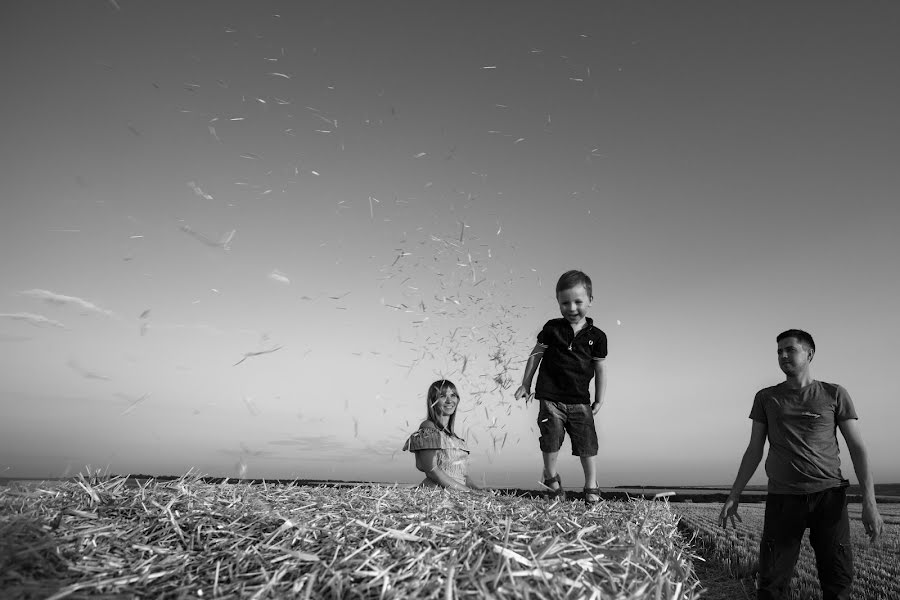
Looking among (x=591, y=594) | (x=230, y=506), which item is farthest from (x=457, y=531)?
(x=230, y=506)

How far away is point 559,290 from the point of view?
5.82m

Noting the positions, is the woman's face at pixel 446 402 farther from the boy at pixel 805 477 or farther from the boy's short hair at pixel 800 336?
the boy's short hair at pixel 800 336

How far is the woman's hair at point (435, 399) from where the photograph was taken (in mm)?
5758

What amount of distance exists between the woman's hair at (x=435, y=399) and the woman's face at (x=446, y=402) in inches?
0.8

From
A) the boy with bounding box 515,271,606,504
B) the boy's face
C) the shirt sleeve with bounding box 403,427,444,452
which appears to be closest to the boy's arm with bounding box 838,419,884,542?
the boy with bounding box 515,271,606,504

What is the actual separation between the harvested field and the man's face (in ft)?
6.06

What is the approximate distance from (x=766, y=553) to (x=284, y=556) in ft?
13.4

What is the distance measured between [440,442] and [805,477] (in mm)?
3160

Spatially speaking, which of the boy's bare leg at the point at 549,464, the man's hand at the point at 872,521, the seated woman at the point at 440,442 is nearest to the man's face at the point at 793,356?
the man's hand at the point at 872,521

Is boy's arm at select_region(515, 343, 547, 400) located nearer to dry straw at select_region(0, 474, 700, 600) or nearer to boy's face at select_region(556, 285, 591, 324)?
boy's face at select_region(556, 285, 591, 324)

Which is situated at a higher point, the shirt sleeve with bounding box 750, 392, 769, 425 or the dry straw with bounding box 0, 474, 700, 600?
the shirt sleeve with bounding box 750, 392, 769, 425

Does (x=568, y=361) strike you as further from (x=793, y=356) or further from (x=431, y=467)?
(x=793, y=356)

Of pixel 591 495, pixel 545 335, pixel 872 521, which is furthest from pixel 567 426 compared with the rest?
pixel 872 521

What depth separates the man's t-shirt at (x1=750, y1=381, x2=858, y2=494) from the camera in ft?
13.9
